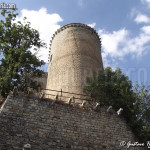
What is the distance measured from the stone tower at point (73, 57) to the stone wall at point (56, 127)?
2.86 meters

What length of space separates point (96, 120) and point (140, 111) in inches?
89.2

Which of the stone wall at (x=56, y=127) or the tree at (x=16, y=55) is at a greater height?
the tree at (x=16, y=55)

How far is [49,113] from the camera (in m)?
7.42

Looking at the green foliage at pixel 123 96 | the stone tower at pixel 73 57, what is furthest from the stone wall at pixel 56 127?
the stone tower at pixel 73 57

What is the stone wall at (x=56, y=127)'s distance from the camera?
21.0ft

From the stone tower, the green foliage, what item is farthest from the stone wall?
the stone tower

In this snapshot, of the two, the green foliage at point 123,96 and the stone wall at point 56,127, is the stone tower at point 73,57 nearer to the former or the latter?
the green foliage at point 123,96

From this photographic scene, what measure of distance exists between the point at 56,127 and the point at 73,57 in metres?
6.12

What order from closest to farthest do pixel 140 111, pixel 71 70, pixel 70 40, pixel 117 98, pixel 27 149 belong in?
1. pixel 27 149
2. pixel 140 111
3. pixel 117 98
4. pixel 71 70
5. pixel 70 40

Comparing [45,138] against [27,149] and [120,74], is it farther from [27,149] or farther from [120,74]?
[120,74]

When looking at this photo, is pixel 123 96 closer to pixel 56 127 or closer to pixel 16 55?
pixel 56 127

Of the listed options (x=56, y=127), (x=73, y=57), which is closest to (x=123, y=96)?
(x=56, y=127)

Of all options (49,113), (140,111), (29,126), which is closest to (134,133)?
(140,111)

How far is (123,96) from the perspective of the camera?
29.1 feet
